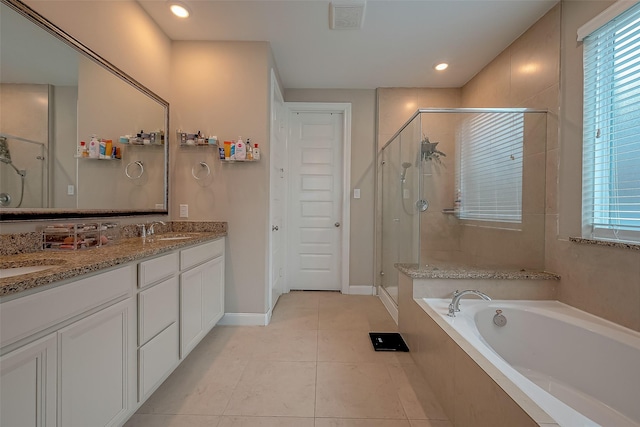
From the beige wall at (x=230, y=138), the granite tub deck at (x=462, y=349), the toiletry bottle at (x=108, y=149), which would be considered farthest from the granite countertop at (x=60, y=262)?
the granite tub deck at (x=462, y=349)

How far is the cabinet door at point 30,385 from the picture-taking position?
696 mm

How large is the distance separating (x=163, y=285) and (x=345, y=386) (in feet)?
4.08

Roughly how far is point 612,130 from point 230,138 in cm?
269

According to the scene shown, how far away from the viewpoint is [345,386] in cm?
154

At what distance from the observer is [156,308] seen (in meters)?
1.35

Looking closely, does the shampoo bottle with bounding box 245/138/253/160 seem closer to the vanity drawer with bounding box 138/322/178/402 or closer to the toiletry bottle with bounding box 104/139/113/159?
the toiletry bottle with bounding box 104/139/113/159

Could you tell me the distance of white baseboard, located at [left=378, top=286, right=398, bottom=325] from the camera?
95.6 inches

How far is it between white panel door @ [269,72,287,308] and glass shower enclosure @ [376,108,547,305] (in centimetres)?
125

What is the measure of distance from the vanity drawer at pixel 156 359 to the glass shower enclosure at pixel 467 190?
5.95 ft

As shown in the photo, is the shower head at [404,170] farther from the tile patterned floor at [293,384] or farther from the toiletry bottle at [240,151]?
the toiletry bottle at [240,151]

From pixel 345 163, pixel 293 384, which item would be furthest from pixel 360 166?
pixel 293 384

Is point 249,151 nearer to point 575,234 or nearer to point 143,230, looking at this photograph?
point 143,230

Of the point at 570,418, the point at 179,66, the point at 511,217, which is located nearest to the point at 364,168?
the point at 511,217

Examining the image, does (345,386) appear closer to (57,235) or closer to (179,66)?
(57,235)
